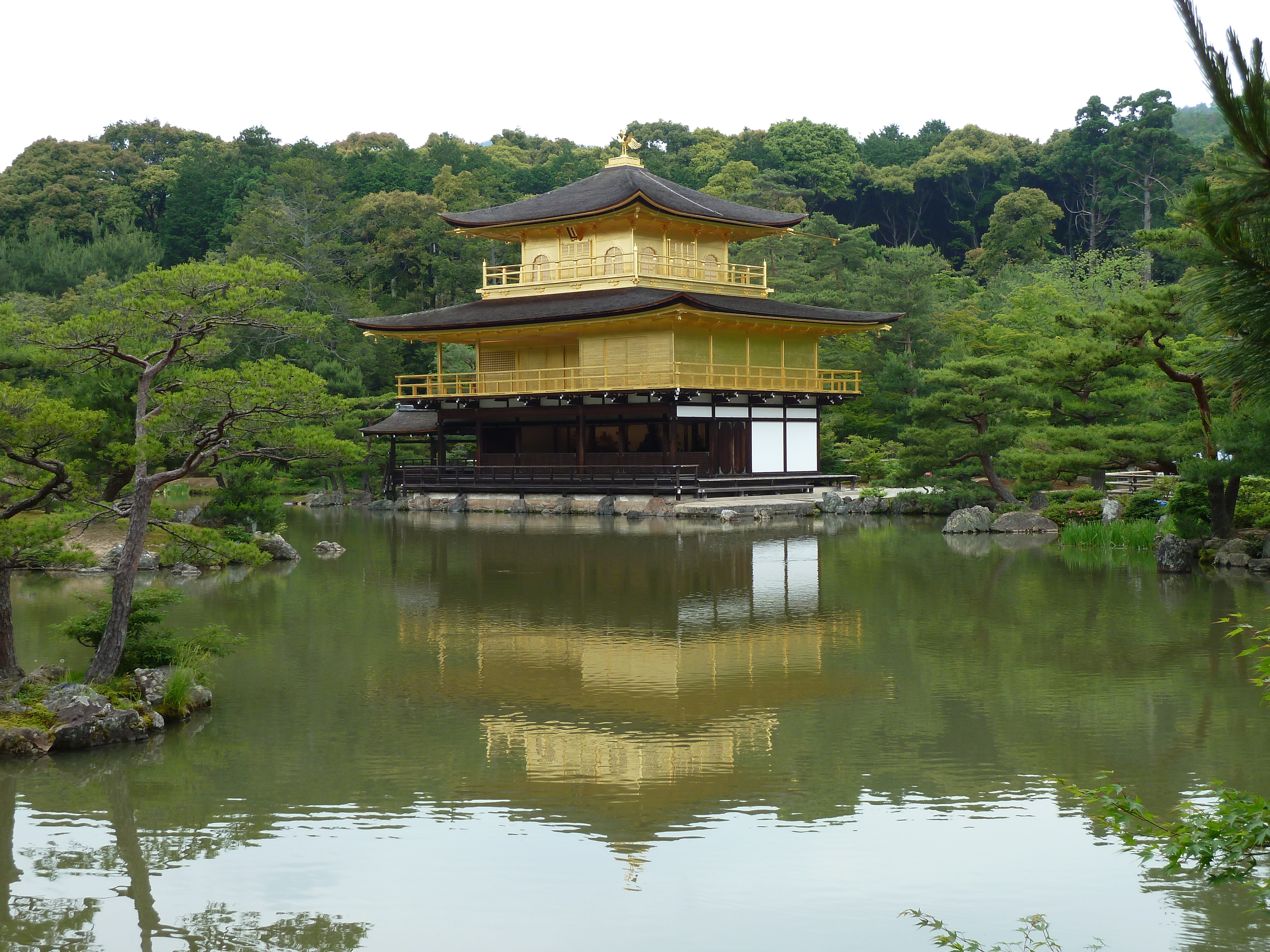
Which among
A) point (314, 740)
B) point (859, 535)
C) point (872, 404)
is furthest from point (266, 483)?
point (872, 404)

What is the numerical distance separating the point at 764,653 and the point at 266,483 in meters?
14.0

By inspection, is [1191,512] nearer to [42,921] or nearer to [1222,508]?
[1222,508]

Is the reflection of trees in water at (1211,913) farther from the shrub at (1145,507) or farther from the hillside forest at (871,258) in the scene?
the shrub at (1145,507)

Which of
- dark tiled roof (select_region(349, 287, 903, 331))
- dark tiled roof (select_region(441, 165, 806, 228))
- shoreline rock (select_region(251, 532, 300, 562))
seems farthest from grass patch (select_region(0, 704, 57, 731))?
dark tiled roof (select_region(441, 165, 806, 228))

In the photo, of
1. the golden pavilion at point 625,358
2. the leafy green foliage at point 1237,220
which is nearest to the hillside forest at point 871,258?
the leafy green foliage at point 1237,220

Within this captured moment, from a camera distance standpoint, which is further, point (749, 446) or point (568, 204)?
point (568, 204)

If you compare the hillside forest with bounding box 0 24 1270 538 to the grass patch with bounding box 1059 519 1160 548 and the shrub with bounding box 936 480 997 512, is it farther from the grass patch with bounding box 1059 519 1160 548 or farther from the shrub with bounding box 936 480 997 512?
the grass patch with bounding box 1059 519 1160 548

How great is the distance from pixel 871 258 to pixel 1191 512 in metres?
35.5

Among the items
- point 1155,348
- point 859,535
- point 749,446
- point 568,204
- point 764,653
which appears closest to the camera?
point 764,653

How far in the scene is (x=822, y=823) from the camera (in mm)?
6957

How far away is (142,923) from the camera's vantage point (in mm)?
5738

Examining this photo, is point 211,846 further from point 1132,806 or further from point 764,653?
point 764,653

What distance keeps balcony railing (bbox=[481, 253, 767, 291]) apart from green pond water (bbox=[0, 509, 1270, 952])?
2234 cm

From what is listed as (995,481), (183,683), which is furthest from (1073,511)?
(183,683)
